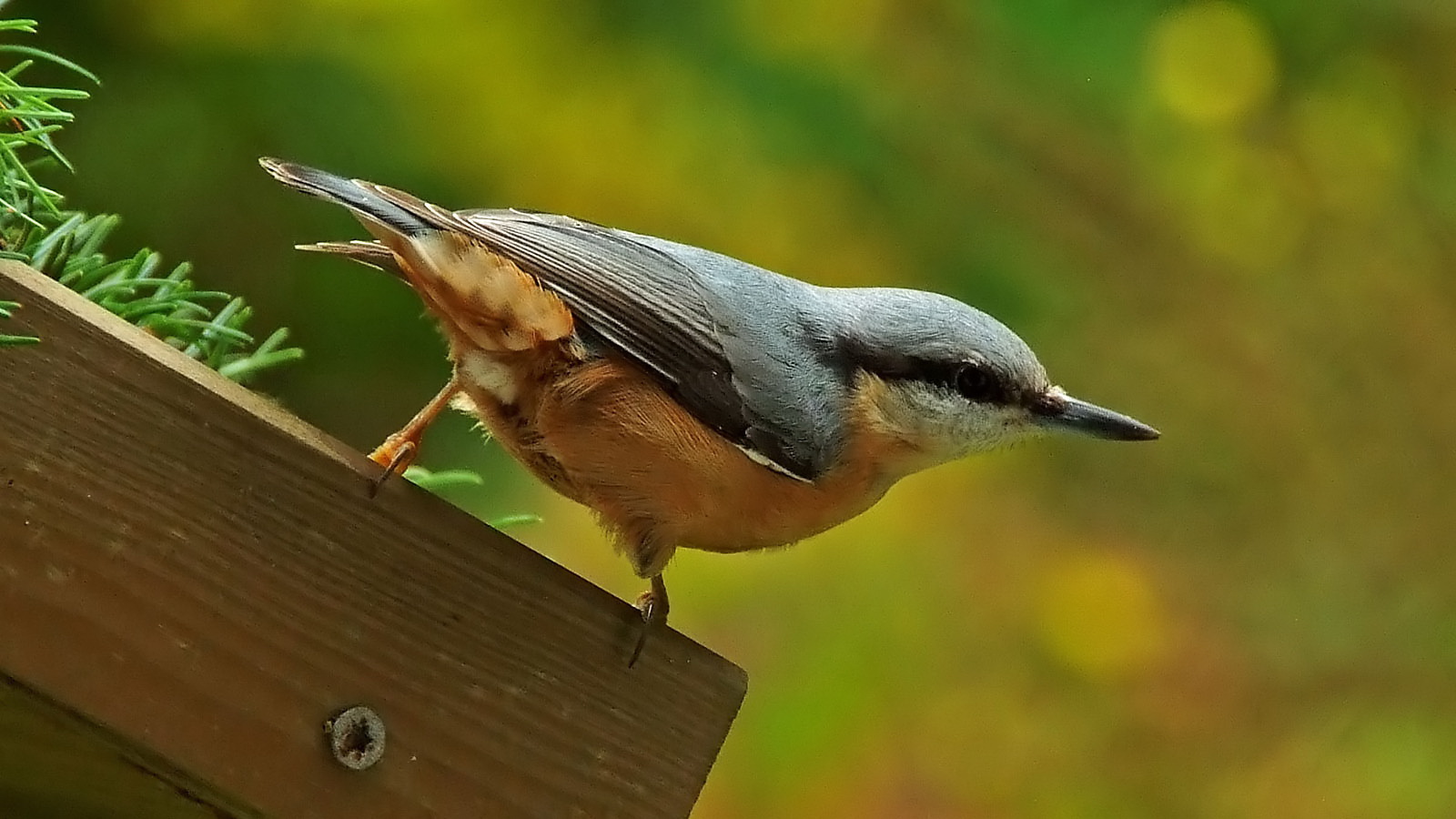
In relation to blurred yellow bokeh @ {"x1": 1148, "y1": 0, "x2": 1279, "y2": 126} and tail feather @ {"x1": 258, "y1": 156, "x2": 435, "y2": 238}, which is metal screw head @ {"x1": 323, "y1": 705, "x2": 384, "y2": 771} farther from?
blurred yellow bokeh @ {"x1": 1148, "y1": 0, "x2": 1279, "y2": 126}

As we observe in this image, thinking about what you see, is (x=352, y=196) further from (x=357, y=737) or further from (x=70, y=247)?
(x=357, y=737)

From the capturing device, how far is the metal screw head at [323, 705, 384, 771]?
111 cm

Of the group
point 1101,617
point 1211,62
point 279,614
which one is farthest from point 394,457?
point 1211,62

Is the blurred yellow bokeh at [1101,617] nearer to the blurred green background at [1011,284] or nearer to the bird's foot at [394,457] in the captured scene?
the blurred green background at [1011,284]

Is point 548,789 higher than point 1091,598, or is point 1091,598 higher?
point 1091,598

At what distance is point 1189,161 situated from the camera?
2930 millimetres

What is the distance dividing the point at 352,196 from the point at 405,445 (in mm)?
238

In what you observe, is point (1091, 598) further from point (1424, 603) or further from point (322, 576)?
point (322, 576)

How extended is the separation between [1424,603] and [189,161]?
261cm

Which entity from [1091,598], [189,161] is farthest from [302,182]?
[1091,598]

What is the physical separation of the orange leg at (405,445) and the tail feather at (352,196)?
20 cm

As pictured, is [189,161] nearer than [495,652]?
No

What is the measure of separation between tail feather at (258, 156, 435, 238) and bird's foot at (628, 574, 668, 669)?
41cm

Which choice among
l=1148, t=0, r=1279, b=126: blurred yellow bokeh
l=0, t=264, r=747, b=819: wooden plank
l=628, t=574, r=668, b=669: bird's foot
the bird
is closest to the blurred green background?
l=1148, t=0, r=1279, b=126: blurred yellow bokeh
